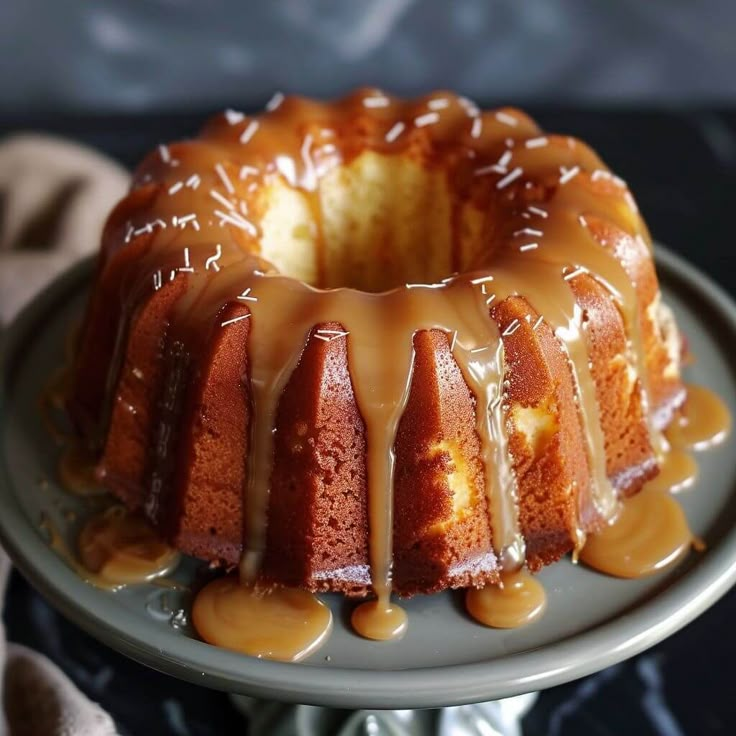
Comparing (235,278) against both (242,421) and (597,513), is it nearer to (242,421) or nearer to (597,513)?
(242,421)

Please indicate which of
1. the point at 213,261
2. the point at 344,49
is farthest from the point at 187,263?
the point at 344,49

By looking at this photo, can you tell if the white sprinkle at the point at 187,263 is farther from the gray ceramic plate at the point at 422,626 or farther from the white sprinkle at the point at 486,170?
the white sprinkle at the point at 486,170

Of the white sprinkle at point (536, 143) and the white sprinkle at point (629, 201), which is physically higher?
the white sprinkle at point (536, 143)

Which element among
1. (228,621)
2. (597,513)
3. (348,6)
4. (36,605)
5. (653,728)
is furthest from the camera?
(348,6)

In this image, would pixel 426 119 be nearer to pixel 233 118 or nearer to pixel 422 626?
pixel 233 118

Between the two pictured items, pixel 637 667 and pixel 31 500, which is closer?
pixel 31 500

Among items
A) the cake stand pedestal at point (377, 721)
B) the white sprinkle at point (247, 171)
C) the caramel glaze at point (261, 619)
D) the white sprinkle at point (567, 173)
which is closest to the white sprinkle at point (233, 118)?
the white sprinkle at point (247, 171)

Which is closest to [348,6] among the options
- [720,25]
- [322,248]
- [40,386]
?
[720,25]
